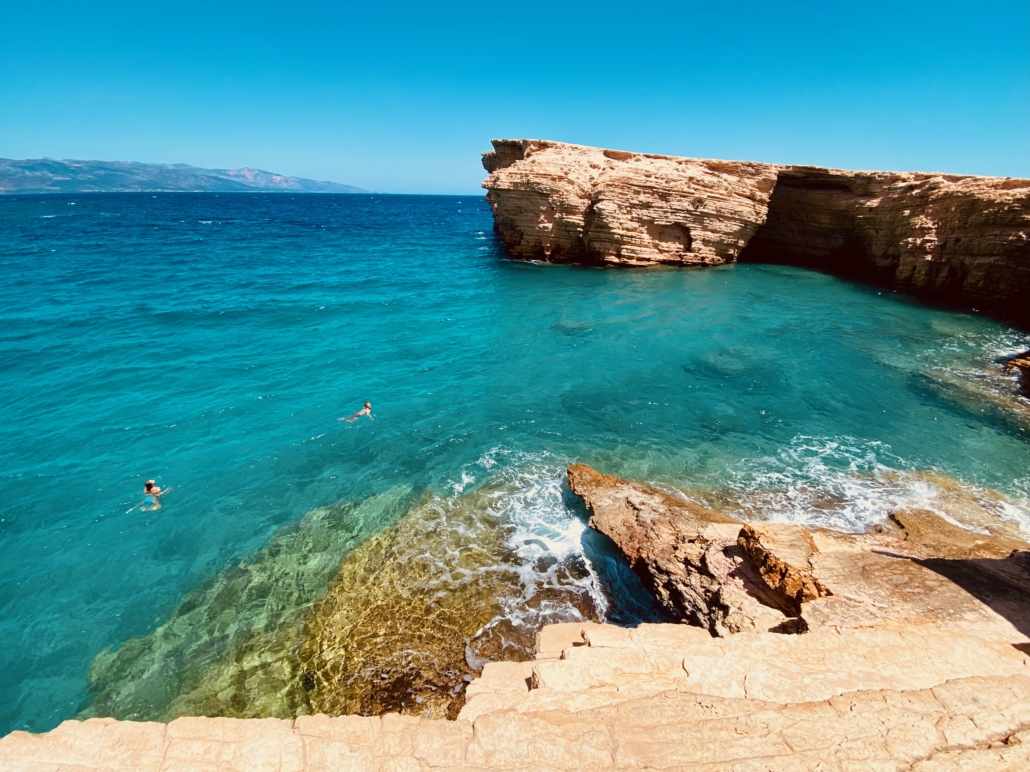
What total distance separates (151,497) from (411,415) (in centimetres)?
661

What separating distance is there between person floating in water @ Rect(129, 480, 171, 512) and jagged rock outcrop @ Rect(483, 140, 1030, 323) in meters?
27.6

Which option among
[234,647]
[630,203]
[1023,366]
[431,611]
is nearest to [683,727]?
[431,611]

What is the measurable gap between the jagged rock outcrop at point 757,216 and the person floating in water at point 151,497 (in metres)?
27.6

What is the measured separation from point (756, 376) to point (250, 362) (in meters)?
19.1

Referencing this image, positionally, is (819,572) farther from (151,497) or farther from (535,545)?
(151,497)

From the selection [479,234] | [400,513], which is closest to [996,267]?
[400,513]

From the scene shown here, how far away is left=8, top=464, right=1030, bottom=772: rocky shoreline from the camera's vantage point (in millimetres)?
4059

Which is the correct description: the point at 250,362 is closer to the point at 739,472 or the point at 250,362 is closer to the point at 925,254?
the point at 739,472

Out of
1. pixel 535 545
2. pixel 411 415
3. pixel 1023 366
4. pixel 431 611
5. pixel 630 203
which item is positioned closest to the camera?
pixel 431 611

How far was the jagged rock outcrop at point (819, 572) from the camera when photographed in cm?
609

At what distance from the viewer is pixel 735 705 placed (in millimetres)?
4539

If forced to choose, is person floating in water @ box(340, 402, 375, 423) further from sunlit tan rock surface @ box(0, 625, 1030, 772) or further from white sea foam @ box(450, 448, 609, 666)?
sunlit tan rock surface @ box(0, 625, 1030, 772)

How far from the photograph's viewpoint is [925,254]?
26.5 metres

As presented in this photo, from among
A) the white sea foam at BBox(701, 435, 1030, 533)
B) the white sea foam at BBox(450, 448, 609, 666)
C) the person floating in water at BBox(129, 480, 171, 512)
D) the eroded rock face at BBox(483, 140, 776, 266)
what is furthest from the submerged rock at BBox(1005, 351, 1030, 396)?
the person floating in water at BBox(129, 480, 171, 512)
